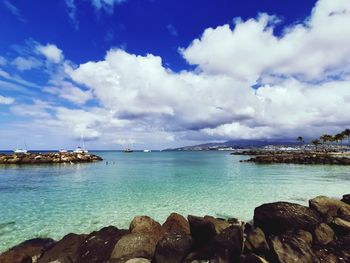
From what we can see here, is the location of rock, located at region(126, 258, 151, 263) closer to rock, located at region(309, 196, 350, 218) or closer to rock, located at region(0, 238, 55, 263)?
rock, located at region(0, 238, 55, 263)

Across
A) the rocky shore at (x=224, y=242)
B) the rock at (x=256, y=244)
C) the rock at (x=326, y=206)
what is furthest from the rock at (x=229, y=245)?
the rock at (x=326, y=206)

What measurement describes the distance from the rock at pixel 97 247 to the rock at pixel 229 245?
398cm

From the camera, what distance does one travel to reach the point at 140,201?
2184 cm

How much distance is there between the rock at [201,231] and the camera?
8.98 m

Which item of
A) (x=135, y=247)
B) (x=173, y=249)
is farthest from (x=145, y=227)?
(x=173, y=249)

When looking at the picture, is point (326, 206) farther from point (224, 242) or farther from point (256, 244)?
point (224, 242)

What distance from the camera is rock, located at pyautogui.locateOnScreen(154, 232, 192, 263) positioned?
845 cm

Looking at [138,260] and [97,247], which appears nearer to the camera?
[138,260]

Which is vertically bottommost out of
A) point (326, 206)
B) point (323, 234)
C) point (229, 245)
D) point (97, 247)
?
point (97, 247)

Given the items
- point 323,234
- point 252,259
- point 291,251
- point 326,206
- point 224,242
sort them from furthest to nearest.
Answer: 1. point 326,206
2. point 323,234
3. point 224,242
4. point 291,251
5. point 252,259

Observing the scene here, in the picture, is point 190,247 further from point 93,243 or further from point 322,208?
point 322,208

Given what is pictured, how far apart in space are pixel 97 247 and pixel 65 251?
1190mm

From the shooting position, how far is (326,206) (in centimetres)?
1184

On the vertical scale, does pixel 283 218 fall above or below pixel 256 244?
above
